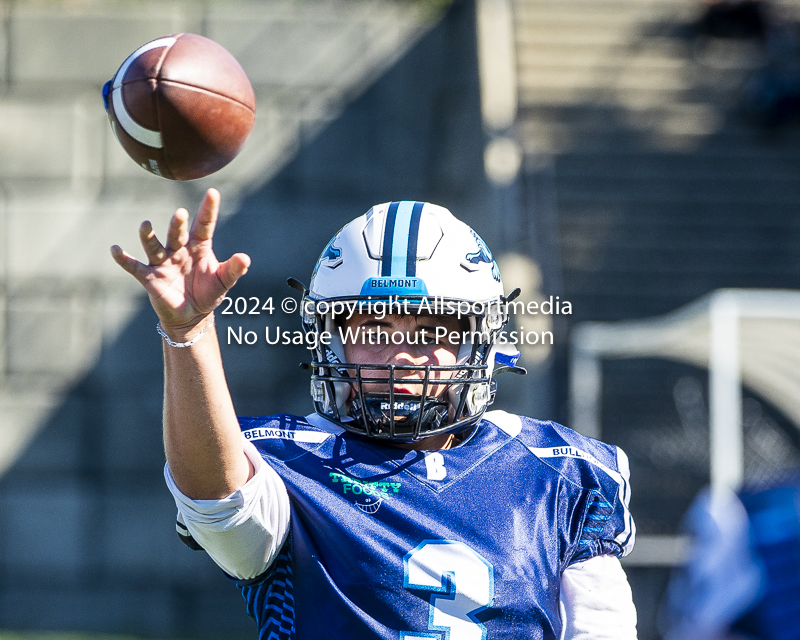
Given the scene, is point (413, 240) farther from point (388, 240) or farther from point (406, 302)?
point (406, 302)

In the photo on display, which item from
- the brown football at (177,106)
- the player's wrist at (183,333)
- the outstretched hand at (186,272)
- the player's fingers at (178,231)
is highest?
the brown football at (177,106)

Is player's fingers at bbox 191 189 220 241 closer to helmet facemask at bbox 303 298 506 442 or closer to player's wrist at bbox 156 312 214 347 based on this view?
player's wrist at bbox 156 312 214 347

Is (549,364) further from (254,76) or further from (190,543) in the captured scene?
(190,543)

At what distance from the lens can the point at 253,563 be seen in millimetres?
1909

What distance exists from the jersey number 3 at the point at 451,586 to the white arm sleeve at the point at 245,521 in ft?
0.88

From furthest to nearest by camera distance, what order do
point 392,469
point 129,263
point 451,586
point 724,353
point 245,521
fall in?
point 724,353 < point 392,469 < point 451,586 < point 245,521 < point 129,263

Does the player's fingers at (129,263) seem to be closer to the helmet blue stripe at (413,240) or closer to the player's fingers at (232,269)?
the player's fingers at (232,269)

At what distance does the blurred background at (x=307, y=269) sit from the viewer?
5918 millimetres

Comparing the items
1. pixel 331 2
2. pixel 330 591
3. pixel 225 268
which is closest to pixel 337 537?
pixel 330 591

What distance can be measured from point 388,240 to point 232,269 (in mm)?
649

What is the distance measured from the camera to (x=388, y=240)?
2260 millimetres

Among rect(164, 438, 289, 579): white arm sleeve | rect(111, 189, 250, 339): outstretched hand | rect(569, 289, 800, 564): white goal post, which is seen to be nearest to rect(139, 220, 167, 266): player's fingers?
rect(111, 189, 250, 339): outstretched hand

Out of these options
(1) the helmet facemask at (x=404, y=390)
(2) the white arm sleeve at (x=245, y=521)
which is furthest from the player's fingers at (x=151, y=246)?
(1) the helmet facemask at (x=404, y=390)

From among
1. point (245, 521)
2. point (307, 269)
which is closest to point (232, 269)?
point (245, 521)
